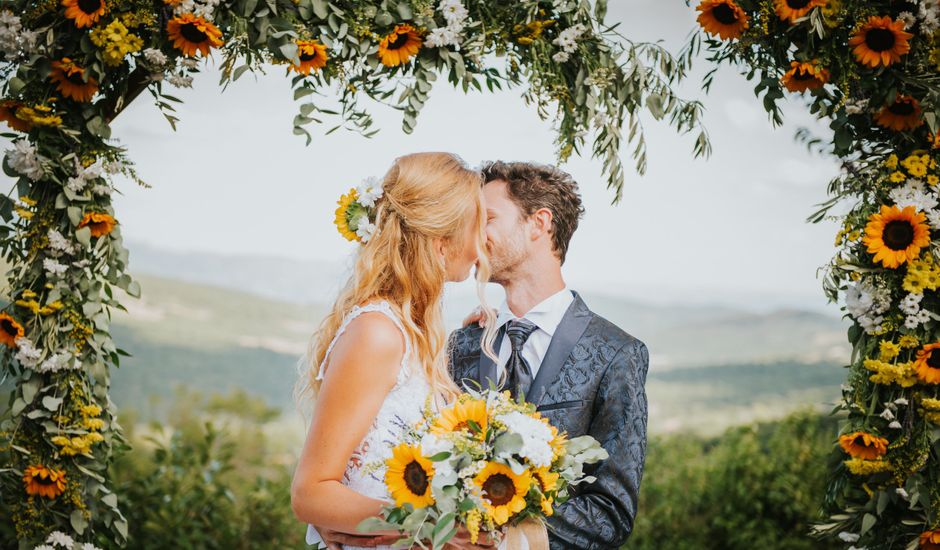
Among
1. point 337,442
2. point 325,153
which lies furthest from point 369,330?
point 325,153

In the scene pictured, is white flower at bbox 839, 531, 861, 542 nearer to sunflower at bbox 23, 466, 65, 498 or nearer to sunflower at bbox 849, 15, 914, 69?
sunflower at bbox 849, 15, 914, 69

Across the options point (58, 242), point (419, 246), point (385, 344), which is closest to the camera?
point (385, 344)

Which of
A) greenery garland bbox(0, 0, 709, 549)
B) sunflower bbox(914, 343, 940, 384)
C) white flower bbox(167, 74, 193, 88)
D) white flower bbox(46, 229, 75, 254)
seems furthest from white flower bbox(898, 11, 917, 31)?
white flower bbox(46, 229, 75, 254)

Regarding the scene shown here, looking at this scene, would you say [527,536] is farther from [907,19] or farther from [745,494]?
[745,494]

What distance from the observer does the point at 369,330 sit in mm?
2014

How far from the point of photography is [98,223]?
2504 mm

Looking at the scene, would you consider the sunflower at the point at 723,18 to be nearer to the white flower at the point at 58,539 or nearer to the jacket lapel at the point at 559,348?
the jacket lapel at the point at 559,348

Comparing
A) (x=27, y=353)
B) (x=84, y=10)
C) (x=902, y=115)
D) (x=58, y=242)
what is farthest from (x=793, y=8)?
(x=27, y=353)

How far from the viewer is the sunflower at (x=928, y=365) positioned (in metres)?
2.32

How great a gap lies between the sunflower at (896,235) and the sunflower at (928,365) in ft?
0.91

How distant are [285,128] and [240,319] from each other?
6.90 ft

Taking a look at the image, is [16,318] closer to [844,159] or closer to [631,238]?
[844,159]

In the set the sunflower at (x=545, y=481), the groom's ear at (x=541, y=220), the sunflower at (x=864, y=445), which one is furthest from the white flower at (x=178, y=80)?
the sunflower at (x=864, y=445)

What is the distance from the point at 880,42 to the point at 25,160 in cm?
276
